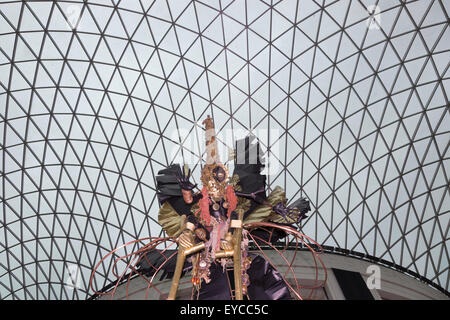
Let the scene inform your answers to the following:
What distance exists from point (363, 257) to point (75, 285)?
22.4m

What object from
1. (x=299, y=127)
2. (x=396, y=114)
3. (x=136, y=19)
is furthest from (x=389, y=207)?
(x=136, y=19)

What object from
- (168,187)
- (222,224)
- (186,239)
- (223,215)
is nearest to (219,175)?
(223,215)

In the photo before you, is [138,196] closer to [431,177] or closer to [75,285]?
[75,285]

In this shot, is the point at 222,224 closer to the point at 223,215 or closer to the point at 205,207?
the point at 223,215

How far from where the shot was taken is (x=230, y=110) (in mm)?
25000

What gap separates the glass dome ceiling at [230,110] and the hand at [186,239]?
18079 mm

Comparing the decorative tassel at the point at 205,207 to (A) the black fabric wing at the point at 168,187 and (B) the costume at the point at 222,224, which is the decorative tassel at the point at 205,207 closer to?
(B) the costume at the point at 222,224

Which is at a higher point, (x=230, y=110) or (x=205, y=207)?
(x=230, y=110)

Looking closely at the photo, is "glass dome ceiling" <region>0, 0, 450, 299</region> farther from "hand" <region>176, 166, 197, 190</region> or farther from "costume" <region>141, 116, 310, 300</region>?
"hand" <region>176, 166, 197, 190</region>

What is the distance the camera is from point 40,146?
25859 millimetres

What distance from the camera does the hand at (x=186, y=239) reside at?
718 cm

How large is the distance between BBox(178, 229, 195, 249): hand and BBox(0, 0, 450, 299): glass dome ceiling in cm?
1808

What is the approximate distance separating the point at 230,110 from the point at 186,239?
1845cm

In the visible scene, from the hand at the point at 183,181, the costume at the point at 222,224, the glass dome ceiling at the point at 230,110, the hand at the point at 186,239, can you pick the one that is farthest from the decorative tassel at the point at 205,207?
the glass dome ceiling at the point at 230,110
